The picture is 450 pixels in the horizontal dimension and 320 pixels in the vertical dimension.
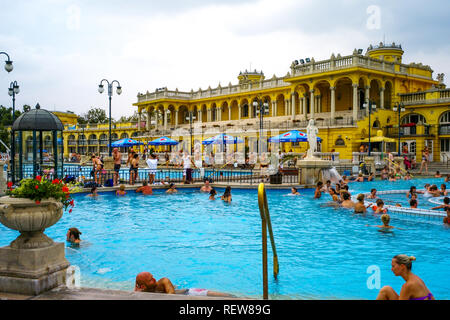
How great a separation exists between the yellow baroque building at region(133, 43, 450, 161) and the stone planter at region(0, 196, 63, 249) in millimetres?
30196

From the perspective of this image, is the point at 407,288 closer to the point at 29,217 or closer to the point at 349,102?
the point at 29,217

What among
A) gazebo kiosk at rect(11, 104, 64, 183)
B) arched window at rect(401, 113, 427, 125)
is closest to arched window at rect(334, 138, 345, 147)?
arched window at rect(401, 113, 427, 125)

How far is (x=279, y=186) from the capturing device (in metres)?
19.5

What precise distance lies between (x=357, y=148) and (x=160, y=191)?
70.4 ft

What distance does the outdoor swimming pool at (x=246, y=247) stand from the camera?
674 cm

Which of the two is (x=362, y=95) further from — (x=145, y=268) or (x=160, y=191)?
(x=145, y=268)

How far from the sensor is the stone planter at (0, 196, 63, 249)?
4641 millimetres

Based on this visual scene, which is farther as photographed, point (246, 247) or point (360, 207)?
point (360, 207)

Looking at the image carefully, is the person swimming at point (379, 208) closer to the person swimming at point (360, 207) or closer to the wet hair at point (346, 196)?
the person swimming at point (360, 207)

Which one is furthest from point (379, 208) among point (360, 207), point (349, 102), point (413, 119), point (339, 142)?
point (349, 102)

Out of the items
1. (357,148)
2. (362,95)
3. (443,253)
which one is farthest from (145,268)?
(362,95)

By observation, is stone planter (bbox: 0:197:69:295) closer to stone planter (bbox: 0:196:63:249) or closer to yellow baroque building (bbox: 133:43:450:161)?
stone planter (bbox: 0:196:63:249)

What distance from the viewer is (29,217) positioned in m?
4.68

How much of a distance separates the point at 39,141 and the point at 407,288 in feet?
50.8
